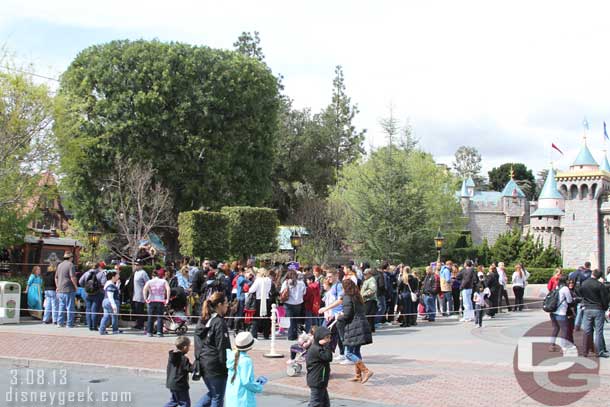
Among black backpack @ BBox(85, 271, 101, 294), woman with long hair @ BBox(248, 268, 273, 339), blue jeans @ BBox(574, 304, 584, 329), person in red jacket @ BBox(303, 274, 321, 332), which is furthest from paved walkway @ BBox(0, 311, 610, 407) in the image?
blue jeans @ BBox(574, 304, 584, 329)

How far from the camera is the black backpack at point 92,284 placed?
1739 cm

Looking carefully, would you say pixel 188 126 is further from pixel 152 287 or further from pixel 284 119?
pixel 284 119

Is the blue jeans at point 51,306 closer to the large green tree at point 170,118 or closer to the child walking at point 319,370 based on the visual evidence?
the child walking at point 319,370

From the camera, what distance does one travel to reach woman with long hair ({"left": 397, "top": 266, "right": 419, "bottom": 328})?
64.8 ft

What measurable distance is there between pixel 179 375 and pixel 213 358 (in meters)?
0.53

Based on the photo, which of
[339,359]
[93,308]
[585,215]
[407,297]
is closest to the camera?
[339,359]

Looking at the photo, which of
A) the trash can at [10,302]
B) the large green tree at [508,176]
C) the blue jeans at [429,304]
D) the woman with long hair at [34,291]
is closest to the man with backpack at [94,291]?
the trash can at [10,302]

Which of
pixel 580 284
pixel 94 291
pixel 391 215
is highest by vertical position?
pixel 391 215

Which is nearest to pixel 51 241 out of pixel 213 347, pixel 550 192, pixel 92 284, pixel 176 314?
pixel 92 284

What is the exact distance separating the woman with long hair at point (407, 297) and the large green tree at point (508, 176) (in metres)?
102

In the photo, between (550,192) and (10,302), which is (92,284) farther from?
(550,192)

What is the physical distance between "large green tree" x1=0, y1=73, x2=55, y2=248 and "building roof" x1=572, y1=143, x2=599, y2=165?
49.3 m

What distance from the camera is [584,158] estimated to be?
6203 centimetres

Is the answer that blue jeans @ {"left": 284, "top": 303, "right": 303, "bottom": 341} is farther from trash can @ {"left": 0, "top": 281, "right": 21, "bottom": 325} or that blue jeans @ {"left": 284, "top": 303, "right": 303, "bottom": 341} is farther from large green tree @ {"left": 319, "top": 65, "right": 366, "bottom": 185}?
large green tree @ {"left": 319, "top": 65, "right": 366, "bottom": 185}
